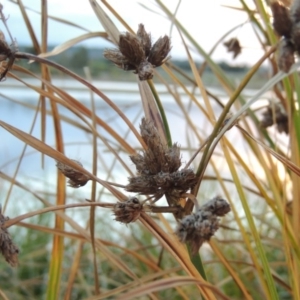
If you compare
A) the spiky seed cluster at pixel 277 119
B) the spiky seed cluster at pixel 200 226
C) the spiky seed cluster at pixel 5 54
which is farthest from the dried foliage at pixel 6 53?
the spiky seed cluster at pixel 277 119

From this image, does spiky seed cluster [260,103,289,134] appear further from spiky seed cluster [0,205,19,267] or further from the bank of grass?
spiky seed cluster [0,205,19,267]

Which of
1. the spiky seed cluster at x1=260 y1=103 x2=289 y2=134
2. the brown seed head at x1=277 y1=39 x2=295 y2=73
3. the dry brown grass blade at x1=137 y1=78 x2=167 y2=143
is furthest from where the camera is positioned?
the spiky seed cluster at x1=260 y1=103 x2=289 y2=134

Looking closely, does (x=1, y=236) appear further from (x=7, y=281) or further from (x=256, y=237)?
(x=7, y=281)

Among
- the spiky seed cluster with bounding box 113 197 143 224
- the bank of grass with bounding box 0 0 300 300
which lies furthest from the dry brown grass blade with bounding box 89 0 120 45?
the spiky seed cluster with bounding box 113 197 143 224

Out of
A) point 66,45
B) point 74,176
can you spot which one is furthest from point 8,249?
point 66,45

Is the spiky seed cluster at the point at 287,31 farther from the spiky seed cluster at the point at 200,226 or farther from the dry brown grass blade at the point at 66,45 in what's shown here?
the dry brown grass blade at the point at 66,45
